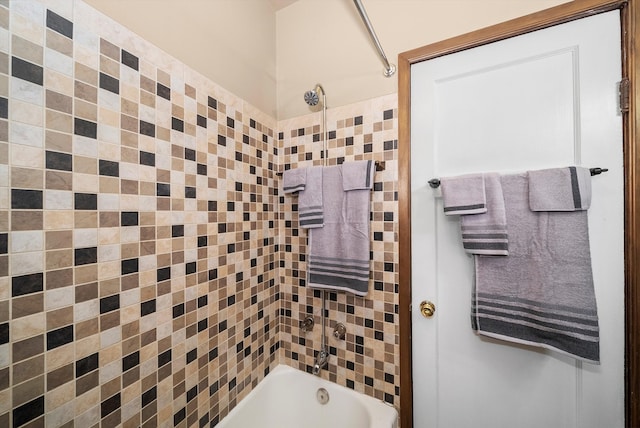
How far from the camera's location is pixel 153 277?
31.6 inches

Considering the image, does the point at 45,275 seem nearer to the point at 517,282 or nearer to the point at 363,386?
the point at 363,386

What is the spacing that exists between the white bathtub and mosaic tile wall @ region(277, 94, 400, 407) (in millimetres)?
53

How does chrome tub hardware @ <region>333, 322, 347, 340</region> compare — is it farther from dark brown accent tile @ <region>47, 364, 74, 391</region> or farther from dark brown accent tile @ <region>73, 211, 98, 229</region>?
dark brown accent tile @ <region>73, 211, 98, 229</region>

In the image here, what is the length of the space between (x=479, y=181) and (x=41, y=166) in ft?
4.47

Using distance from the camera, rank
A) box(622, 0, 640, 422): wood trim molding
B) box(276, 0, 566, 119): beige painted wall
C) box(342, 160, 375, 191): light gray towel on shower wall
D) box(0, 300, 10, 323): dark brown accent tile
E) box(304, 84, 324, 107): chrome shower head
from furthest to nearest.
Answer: box(304, 84, 324, 107): chrome shower head < box(342, 160, 375, 191): light gray towel on shower wall < box(276, 0, 566, 119): beige painted wall < box(622, 0, 640, 422): wood trim molding < box(0, 300, 10, 323): dark brown accent tile

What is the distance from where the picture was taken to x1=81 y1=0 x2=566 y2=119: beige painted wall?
0.88 metres

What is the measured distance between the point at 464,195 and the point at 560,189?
0.29 meters

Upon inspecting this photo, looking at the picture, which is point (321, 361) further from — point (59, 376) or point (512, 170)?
point (512, 170)

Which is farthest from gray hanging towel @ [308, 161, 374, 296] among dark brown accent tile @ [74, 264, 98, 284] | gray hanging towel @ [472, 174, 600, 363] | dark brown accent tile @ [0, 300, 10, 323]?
dark brown accent tile @ [0, 300, 10, 323]

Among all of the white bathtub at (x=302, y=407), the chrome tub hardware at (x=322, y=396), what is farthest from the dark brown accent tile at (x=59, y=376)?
the chrome tub hardware at (x=322, y=396)

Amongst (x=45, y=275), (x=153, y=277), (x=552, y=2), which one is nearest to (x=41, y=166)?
(x=45, y=275)

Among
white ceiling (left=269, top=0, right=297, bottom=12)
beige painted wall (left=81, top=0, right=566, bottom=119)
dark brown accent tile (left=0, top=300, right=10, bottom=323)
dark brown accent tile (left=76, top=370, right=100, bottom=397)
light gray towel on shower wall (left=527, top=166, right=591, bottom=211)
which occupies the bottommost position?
dark brown accent tile (left=76, top=370, right=100, bottom=397)

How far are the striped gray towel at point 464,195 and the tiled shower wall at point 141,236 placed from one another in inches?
9.2

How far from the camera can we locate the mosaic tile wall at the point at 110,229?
0.55m
